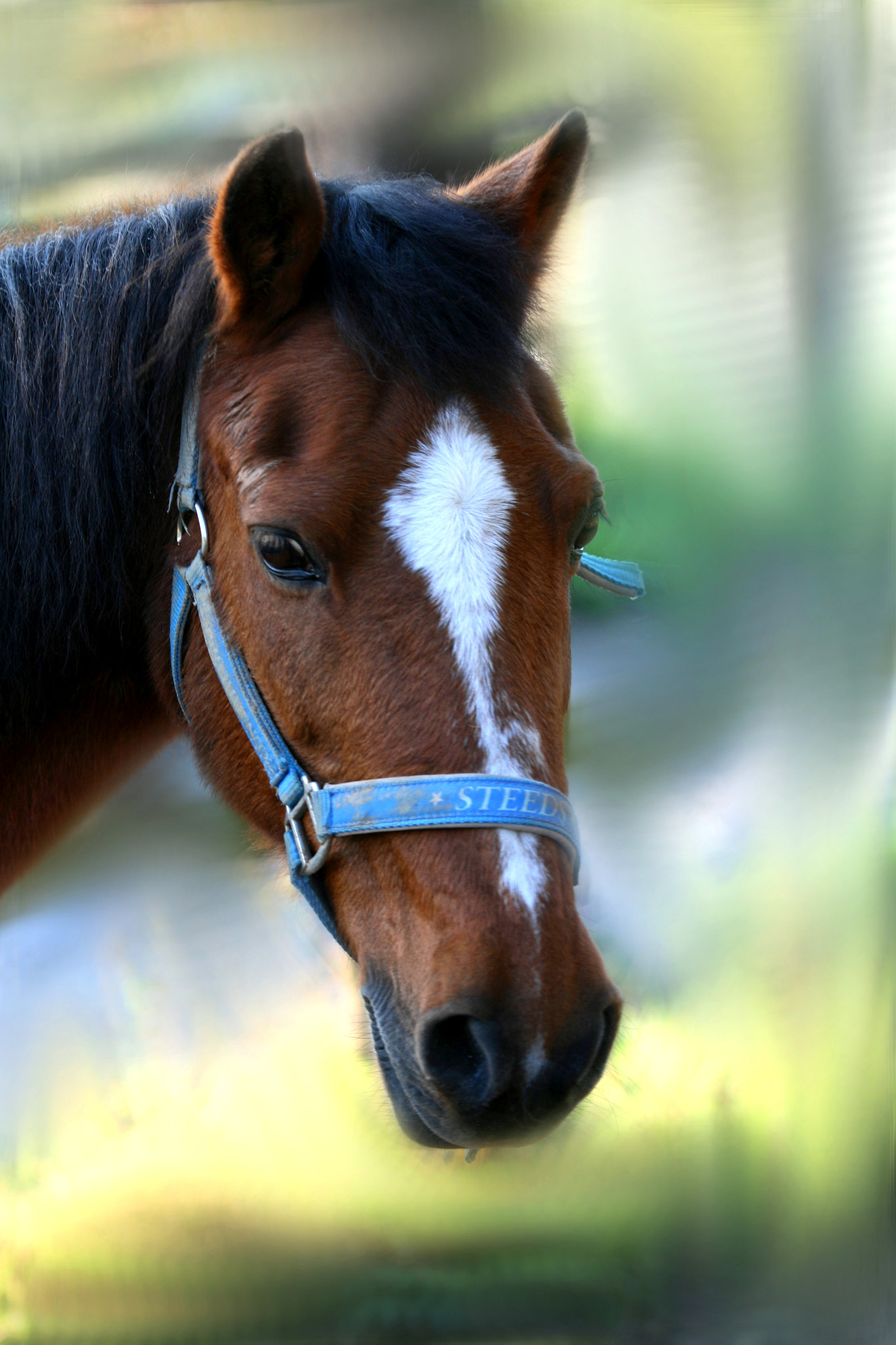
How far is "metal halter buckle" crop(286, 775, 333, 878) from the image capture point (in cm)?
70

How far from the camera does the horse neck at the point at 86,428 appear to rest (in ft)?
2.61

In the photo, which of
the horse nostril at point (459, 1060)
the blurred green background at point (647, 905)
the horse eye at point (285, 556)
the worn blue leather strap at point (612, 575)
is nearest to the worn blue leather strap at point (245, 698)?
the horse eye at point (285, 556)

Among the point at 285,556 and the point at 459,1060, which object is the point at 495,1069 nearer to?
the point at 459,1060

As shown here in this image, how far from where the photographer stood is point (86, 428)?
0.79m

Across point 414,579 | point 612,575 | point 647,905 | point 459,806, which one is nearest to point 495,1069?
point 459,806

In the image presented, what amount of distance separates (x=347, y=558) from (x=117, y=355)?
0.36 meters

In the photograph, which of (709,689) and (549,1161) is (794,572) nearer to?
(709,689)

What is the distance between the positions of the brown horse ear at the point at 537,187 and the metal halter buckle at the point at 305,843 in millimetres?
587

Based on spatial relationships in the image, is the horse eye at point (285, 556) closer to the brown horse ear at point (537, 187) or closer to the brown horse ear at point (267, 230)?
the brown horse ear at point (267, 230)

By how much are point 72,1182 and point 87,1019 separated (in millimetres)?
228

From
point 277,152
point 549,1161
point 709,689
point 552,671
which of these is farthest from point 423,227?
→ point 549,1161

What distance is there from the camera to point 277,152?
2.19ft

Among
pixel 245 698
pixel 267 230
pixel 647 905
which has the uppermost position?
pixel 267 230

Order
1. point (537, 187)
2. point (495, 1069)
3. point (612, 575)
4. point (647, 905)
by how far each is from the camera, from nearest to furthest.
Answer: point (495, 1069), point (537, 187), point (612, 575), point (647, 905)
